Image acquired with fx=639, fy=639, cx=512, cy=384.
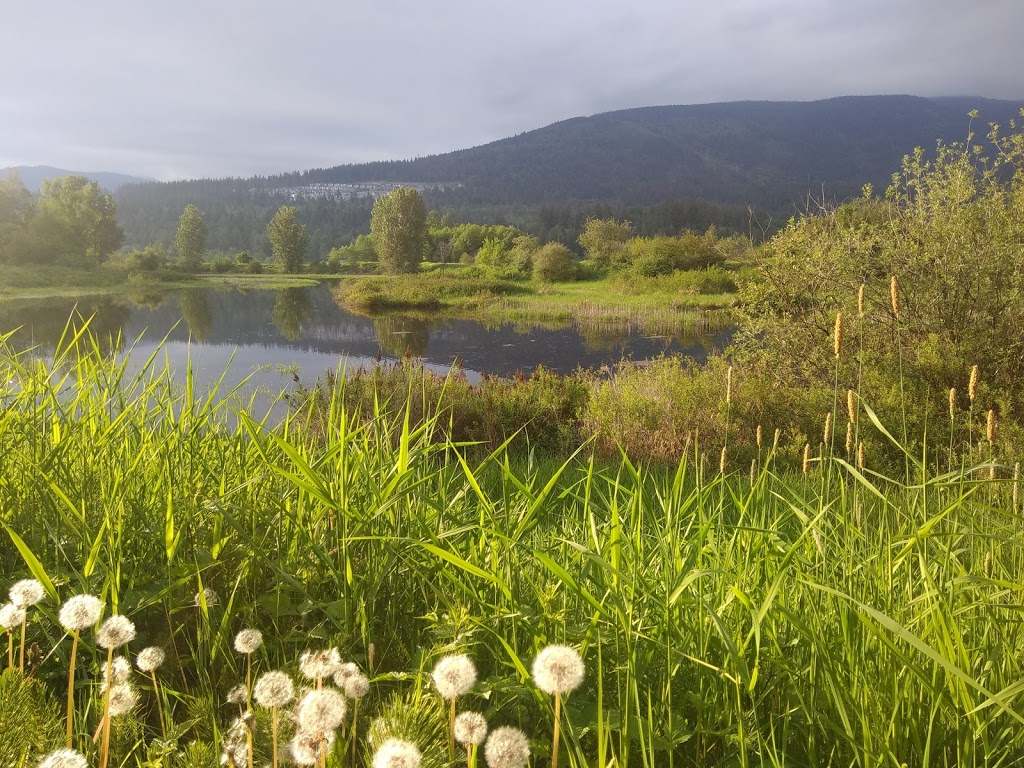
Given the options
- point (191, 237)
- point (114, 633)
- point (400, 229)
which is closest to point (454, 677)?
point (114, 633)

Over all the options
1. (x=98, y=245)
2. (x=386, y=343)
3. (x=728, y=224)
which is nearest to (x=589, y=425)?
(x=386, y=343)

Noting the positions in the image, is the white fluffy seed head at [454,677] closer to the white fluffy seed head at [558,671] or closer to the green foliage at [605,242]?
the white fluffy seed head at [558,671]

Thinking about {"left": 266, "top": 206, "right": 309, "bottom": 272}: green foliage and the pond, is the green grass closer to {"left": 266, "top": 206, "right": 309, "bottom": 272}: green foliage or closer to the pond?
the pond

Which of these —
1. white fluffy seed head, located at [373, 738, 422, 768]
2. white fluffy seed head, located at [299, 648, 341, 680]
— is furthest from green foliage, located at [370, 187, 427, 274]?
white fluffy seed head, located at [373, 738, 422, 768]

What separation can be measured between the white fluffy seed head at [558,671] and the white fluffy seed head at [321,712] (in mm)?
259

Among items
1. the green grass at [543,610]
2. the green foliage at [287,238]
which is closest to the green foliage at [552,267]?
the green foliage at [287,238]

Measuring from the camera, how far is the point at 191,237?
231 feet

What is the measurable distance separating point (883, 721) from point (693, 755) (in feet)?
1.21

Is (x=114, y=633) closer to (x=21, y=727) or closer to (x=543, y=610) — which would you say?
(x=21, y=727)

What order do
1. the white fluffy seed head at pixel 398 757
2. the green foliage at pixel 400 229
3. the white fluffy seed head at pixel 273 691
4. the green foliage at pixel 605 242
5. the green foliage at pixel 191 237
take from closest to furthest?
the white fluffy seed head at pixel 398 757 < the white fluffy seed head at pixel 273 691 < the green foliage at pixel 605 242 < the green foliage at pixel 400 229 < the green foliage at pixel 191 237

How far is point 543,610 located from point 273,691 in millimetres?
677

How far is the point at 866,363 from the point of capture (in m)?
7.32

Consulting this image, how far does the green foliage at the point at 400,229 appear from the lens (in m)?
62.5

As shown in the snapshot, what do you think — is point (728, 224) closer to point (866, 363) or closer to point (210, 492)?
point (866, 363)
